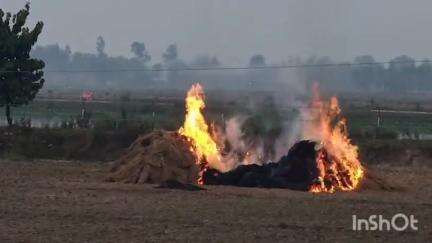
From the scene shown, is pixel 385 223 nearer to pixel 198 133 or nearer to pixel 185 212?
pixel 185 212

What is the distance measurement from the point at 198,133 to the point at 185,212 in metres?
10.3

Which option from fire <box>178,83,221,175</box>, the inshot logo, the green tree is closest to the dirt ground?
the inshot logo

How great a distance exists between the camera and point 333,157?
87.0 ft

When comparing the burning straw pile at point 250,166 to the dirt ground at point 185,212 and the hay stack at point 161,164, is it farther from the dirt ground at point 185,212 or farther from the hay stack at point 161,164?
the dirt ground at point 185,212

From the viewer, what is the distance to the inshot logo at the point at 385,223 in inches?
688

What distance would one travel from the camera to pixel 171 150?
26609 millimetres

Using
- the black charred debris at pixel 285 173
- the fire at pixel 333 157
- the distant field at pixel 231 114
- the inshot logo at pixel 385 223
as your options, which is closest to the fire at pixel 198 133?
the black charred debris at pixel 285 173

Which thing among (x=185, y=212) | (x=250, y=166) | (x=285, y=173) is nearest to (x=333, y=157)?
(x=285, y=173)

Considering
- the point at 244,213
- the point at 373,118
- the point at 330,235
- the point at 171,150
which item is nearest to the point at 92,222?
the point at 244,213

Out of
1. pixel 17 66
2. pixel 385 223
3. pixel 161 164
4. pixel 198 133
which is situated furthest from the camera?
pixel 17 66

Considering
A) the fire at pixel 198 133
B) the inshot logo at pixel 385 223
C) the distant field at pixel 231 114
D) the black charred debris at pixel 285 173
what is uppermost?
the distant field at pixel 231 114

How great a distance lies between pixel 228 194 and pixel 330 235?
7213 millimetres

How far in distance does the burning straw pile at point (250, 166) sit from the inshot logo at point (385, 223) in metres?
6.27

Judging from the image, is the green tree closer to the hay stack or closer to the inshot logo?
the hay stack
